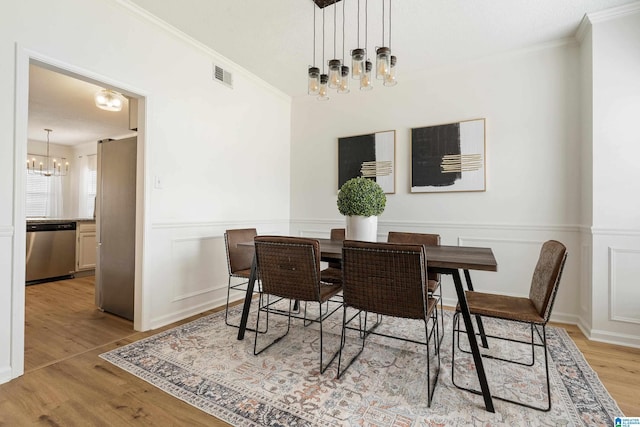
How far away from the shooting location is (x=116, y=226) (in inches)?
120

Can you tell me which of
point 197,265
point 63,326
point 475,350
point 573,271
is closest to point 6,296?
point 63,326

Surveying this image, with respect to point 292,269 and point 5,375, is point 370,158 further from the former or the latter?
point 5,375

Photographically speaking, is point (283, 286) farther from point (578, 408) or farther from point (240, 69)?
point (240, 69)

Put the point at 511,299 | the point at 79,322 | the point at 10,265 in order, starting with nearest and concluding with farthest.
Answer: the point at 10,265 → the point at 511,299 → the point at 79,322

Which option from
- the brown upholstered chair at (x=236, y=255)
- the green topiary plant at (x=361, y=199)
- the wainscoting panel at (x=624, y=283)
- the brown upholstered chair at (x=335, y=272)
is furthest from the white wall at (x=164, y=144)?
the wainscoting panel at (x=624, y=283)

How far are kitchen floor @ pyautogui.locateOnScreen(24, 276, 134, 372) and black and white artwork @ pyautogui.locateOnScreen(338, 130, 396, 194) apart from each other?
3039 mm

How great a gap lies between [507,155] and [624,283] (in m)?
1.49

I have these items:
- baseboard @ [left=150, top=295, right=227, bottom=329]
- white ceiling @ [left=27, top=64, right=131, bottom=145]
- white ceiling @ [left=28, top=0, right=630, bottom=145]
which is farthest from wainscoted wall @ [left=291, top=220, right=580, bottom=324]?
white ceiling @ [left=27, top=64, right=131, bottom=145]

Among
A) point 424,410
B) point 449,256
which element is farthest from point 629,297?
point 424,410

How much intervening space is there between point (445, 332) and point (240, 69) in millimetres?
3642

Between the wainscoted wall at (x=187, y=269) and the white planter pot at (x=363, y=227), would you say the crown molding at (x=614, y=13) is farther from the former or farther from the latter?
the wainscoted wall at (x=187, y=269)

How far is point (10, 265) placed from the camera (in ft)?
6.27

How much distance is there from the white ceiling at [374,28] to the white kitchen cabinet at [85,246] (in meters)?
2.22

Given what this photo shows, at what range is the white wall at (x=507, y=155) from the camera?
299 cm
